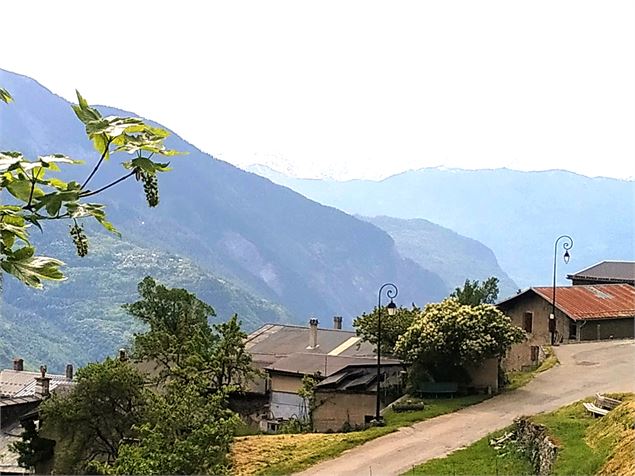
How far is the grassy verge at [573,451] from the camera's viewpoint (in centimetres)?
725

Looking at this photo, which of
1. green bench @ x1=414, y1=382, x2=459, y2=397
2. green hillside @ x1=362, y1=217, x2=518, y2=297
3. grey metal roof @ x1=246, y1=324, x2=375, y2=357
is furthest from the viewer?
green hillside @ x1=362, y1=217, x2=518, y2=297

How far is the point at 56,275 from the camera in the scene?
1.45 metres

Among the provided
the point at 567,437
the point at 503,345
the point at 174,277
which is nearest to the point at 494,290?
the point at 503,345

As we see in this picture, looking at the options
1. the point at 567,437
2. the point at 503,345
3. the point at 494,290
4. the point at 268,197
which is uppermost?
the point at 268,197

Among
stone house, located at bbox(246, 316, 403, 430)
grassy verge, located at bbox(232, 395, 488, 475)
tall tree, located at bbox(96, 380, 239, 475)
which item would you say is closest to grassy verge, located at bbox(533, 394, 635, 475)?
grassy verge, located at bbox(232, 395, 488, 475)

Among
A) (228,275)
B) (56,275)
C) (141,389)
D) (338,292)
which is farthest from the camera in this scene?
(338,292)

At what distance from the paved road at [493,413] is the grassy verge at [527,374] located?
0.16 m

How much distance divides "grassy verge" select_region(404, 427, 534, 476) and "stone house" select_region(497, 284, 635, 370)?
23.3 ft

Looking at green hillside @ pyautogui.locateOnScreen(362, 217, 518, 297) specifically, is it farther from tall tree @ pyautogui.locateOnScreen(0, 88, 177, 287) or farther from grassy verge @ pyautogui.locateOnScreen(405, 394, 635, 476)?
tall tree @ pyautogui.locateOnScreen(0, 88, 177, 287)

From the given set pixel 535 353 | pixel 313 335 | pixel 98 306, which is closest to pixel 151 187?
pixel 535 353

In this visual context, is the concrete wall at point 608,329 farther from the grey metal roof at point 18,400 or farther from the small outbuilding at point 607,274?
the grey metal roof at point 18,400

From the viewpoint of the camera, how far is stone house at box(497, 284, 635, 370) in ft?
61.0

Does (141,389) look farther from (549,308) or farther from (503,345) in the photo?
(549,308)

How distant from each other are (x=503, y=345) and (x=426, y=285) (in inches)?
4248
